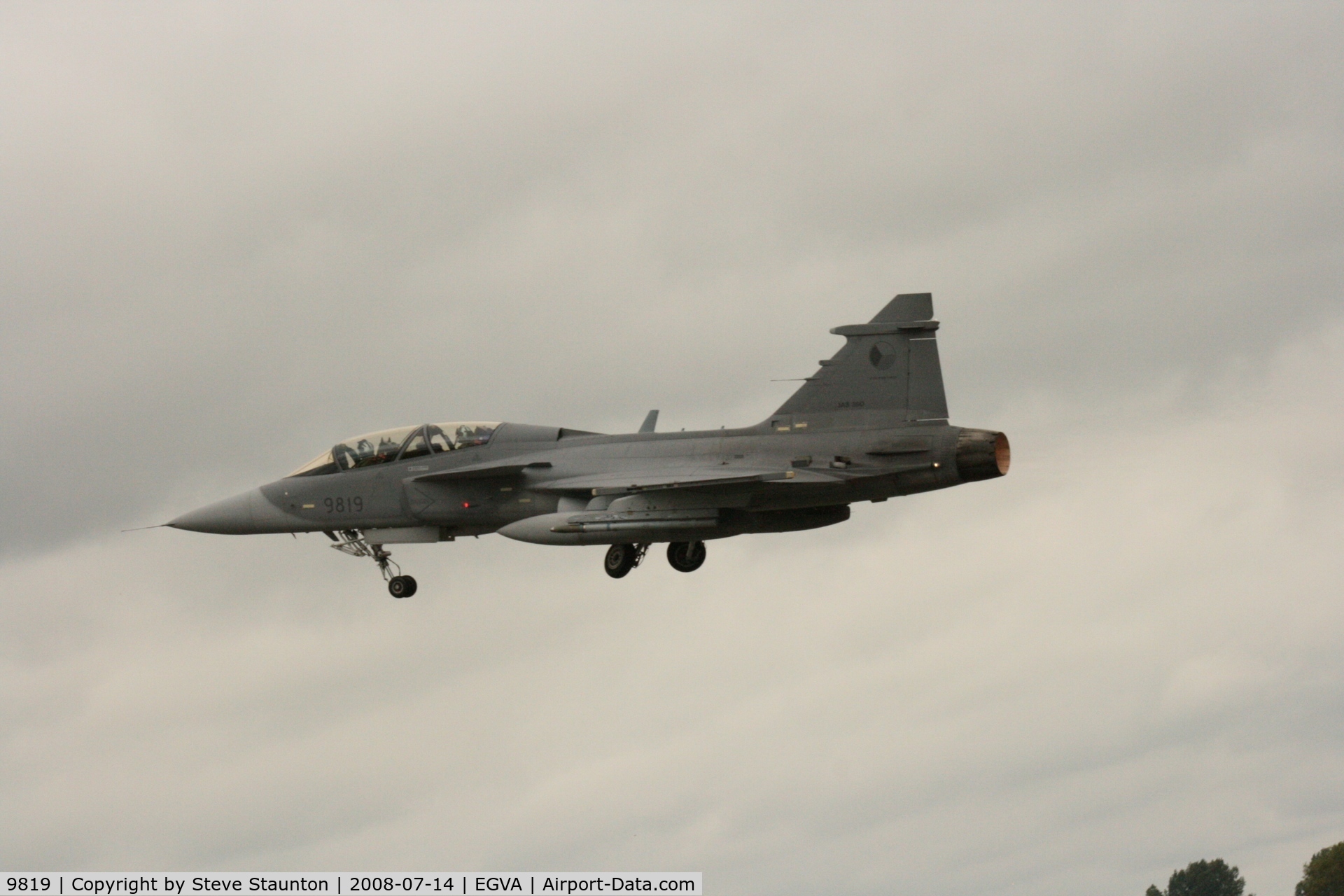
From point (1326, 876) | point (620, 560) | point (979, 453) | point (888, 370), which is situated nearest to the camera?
point (979, 453)

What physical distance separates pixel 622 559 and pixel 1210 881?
61.1m

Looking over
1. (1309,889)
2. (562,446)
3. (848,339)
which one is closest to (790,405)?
(848,339)

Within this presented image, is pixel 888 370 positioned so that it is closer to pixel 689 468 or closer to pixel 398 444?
pixel 689 468

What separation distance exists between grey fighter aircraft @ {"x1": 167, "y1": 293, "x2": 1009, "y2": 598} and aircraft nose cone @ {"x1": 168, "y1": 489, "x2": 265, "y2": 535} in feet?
5.22

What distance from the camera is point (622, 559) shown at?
34938 millimetres

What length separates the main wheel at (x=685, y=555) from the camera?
35844 millimetres

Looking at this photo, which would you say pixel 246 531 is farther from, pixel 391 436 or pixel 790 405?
pixel 790 405

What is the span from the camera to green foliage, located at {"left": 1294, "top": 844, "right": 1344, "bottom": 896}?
74.5m

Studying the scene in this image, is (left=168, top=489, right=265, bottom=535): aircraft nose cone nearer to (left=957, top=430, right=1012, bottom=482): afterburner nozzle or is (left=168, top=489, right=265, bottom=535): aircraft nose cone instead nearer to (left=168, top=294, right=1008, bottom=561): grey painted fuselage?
(left=168, top=294, right=1008, bottom=561): grey painted fuselage

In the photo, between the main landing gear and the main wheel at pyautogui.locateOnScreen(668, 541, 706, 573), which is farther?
the main wheel at pyautogui.locateOnScreen(668, 541, 706, 573)

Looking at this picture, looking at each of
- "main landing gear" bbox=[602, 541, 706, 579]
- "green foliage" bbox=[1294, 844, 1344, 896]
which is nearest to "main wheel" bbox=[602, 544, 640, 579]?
"main landing gear" bbox=[602, 541, 706, 579]

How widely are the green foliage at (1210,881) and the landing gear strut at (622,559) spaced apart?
199 ft


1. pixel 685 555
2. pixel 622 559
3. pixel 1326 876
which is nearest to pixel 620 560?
pixel 622 559

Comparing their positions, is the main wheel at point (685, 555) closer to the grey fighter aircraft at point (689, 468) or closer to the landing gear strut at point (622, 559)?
the grey fighter aircraft at point (689, 468)
